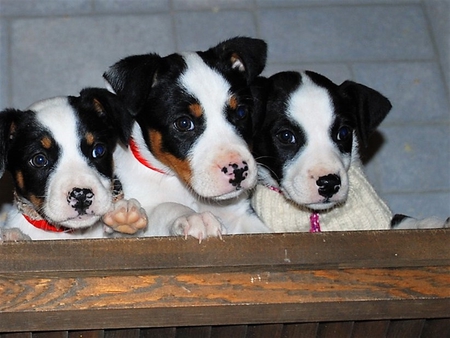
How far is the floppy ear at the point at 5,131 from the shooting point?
3.00 meters

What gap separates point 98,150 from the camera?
3.11m

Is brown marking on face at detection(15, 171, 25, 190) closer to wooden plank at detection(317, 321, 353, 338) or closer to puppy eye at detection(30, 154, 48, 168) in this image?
puppy eye at detection(30, 154, 48, 168)

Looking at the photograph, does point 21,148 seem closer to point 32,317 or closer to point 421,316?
point 32,317

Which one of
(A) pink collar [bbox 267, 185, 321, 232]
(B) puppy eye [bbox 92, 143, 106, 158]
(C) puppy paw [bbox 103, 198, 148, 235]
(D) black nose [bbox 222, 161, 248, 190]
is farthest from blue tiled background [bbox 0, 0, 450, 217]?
(D) black nose [bbox 222, 161, 248, 190]

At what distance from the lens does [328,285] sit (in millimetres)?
2670

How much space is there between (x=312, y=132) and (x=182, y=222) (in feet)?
2.28

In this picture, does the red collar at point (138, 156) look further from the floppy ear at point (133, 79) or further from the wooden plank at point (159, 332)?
the wooden plank at point (159, 332)

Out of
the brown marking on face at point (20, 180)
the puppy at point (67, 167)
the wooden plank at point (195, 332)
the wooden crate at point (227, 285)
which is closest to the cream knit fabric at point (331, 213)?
the puppy at point (67, 167)

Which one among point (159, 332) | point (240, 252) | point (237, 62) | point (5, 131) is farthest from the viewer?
point (237, 62)

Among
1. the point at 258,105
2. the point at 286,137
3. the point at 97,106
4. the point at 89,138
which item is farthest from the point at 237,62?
the point at 89,138

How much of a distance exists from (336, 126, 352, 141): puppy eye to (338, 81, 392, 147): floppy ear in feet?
0.30

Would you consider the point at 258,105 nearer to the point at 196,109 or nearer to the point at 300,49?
the point at 196,109

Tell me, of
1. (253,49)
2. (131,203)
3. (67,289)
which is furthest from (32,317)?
(253,49)

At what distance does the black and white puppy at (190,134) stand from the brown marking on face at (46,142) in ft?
0.98
